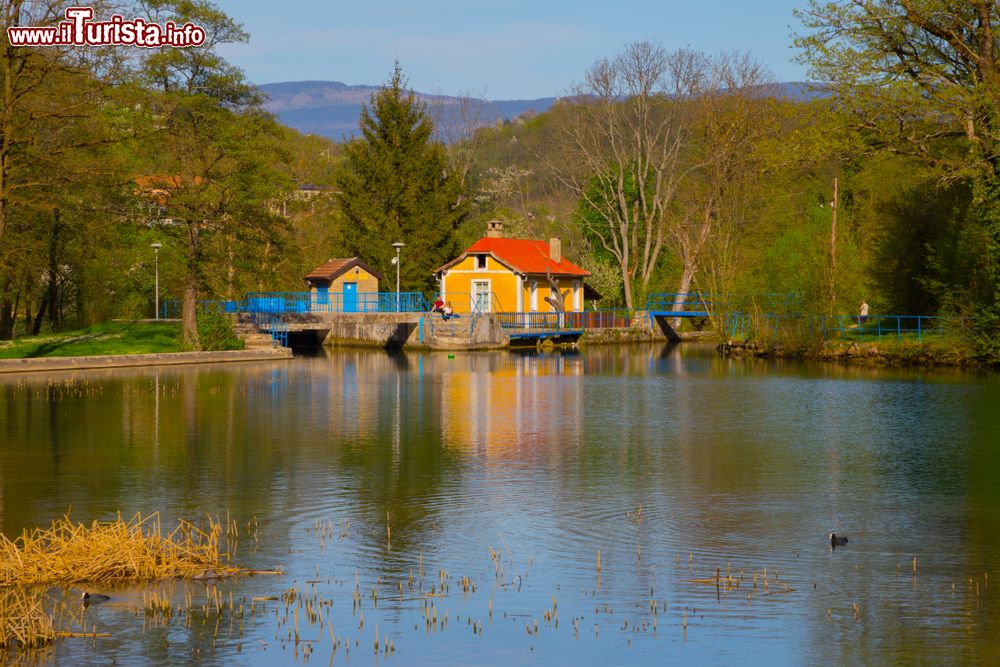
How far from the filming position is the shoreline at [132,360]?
43281 millimetres

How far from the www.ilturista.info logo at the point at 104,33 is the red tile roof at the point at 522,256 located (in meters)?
27.2

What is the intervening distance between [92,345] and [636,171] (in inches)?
1699

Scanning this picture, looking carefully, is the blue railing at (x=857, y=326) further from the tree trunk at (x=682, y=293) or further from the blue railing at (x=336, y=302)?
the blue railing at (x=336, y=302)

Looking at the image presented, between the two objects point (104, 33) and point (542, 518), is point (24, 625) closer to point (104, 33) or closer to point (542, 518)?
point (542, 518)

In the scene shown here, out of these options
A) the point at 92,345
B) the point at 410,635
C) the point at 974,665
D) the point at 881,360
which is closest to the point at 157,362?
the point at 92,345

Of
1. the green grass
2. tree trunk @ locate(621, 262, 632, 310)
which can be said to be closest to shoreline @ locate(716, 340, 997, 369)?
tree trunk @ locate(621, 262, 632, 310)

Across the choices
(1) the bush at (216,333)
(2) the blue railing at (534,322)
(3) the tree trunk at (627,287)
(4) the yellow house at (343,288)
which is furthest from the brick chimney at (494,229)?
(1) the bush at (216,333)

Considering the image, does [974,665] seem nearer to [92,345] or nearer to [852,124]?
[852,124]

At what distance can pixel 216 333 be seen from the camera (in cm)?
5259

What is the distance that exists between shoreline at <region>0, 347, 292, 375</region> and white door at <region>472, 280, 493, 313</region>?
1959cm

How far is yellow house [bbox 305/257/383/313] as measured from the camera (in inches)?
2830

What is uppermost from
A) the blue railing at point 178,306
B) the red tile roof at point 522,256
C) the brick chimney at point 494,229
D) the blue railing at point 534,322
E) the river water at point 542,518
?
the brick chimney at point 494,229

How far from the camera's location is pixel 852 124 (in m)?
46.1

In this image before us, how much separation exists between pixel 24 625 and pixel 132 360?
122 ft
